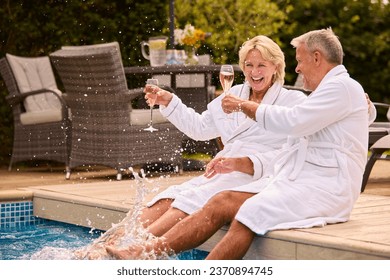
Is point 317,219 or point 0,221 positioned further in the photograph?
point 0,221

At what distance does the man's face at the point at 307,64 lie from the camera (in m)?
4.16

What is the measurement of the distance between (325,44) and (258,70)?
49 cm

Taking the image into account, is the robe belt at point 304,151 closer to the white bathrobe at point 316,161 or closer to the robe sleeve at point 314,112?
the white bathrobe at point 316,161

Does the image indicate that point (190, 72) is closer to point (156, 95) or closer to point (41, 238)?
point (41, 238)

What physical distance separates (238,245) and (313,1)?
10.9 metres

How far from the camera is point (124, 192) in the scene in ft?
19.9

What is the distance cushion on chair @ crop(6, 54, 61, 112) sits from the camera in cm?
899

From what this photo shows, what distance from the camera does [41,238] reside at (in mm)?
5773

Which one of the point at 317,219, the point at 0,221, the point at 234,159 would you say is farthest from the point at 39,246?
the point at 317,219

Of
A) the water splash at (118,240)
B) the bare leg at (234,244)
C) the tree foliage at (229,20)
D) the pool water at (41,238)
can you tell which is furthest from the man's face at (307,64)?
the tree foliage at (229,20)

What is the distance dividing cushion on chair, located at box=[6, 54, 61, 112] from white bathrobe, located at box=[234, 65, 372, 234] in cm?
504

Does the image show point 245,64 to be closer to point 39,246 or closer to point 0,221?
point 39,246

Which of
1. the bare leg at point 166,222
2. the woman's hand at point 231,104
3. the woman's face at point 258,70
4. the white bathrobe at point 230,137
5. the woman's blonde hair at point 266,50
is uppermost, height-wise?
the woman's blonde hair at point 266,50

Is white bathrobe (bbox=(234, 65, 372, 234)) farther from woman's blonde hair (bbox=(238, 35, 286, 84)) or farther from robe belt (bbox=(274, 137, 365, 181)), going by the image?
woman's blonde hair (bbox=(238, 35, 286, 84))
